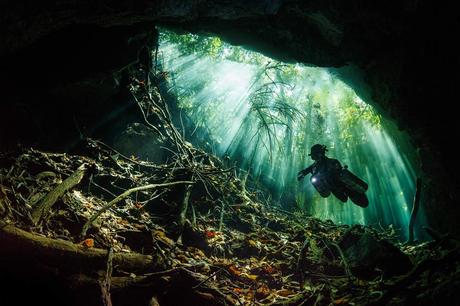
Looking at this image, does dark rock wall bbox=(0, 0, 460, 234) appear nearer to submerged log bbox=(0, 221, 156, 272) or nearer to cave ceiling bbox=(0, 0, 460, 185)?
cave ceiling bbox=(0, 0, 460, 185)

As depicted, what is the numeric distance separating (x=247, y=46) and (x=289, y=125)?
24.2 feet

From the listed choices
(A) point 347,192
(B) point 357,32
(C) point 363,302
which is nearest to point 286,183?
(A) point 347,192

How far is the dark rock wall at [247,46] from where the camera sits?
17.3ft

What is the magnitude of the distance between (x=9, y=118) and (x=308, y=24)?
286 inches

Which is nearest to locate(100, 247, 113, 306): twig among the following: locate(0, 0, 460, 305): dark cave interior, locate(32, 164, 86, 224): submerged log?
locate(0, 0, 460, 305): dark cave interior

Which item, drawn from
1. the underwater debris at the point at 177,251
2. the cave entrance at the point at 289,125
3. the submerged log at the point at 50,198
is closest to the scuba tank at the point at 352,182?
the underwater debris at the point at 177,251

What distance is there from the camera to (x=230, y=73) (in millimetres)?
20078

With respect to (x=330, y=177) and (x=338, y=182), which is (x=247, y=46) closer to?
(x=330, y=177)

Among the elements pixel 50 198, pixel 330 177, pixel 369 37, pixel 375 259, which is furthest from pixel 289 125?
pixel 50 198

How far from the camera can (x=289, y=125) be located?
52.0 feet

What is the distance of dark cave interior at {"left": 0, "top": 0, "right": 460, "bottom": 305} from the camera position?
A: 5109mm

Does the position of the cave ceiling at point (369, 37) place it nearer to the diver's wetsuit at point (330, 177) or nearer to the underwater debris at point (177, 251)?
the diver's wetsuit at point (330, 177)

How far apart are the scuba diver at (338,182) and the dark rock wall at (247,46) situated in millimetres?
1921

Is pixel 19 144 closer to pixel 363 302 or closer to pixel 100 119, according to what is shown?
pixel 100 119
